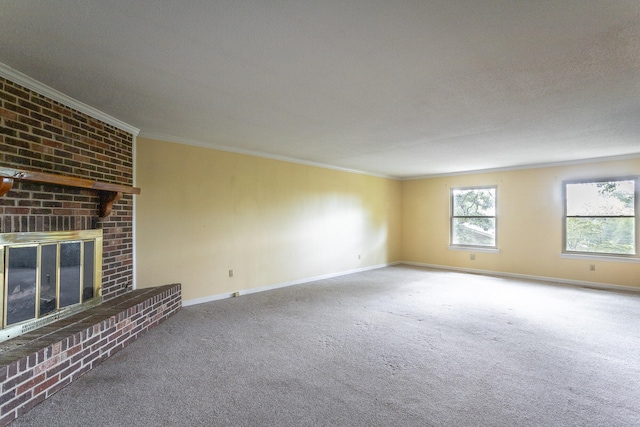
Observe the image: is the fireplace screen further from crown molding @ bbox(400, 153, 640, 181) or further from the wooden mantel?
crown molding @ bbox(400, 153, 640, 181)

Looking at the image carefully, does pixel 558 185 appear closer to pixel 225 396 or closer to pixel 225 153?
pixel 225 153

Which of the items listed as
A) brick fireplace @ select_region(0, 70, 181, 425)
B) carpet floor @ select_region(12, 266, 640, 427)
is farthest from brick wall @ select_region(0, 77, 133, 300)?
carpet floor @ select_region(12, 266, 640, 427)

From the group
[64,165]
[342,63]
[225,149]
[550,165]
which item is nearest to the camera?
[342,63]

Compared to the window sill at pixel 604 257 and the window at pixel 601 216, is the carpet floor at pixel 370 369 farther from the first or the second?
the window at pixel 601 216

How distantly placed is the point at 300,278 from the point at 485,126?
3850mm

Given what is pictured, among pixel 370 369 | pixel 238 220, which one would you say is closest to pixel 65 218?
pixel 238 220

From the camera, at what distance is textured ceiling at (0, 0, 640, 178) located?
1631mm

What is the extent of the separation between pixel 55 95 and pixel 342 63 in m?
2.50

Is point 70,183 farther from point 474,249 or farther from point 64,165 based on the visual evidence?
point 474,249

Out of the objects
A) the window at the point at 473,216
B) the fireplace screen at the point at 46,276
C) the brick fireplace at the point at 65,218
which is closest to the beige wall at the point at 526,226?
the window at the point at 473,216

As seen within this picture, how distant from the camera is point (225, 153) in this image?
4727 mm

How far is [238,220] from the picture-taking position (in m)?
4.85

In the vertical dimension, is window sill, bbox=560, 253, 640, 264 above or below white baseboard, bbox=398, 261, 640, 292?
above

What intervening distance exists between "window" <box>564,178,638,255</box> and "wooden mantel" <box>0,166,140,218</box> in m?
7.15
